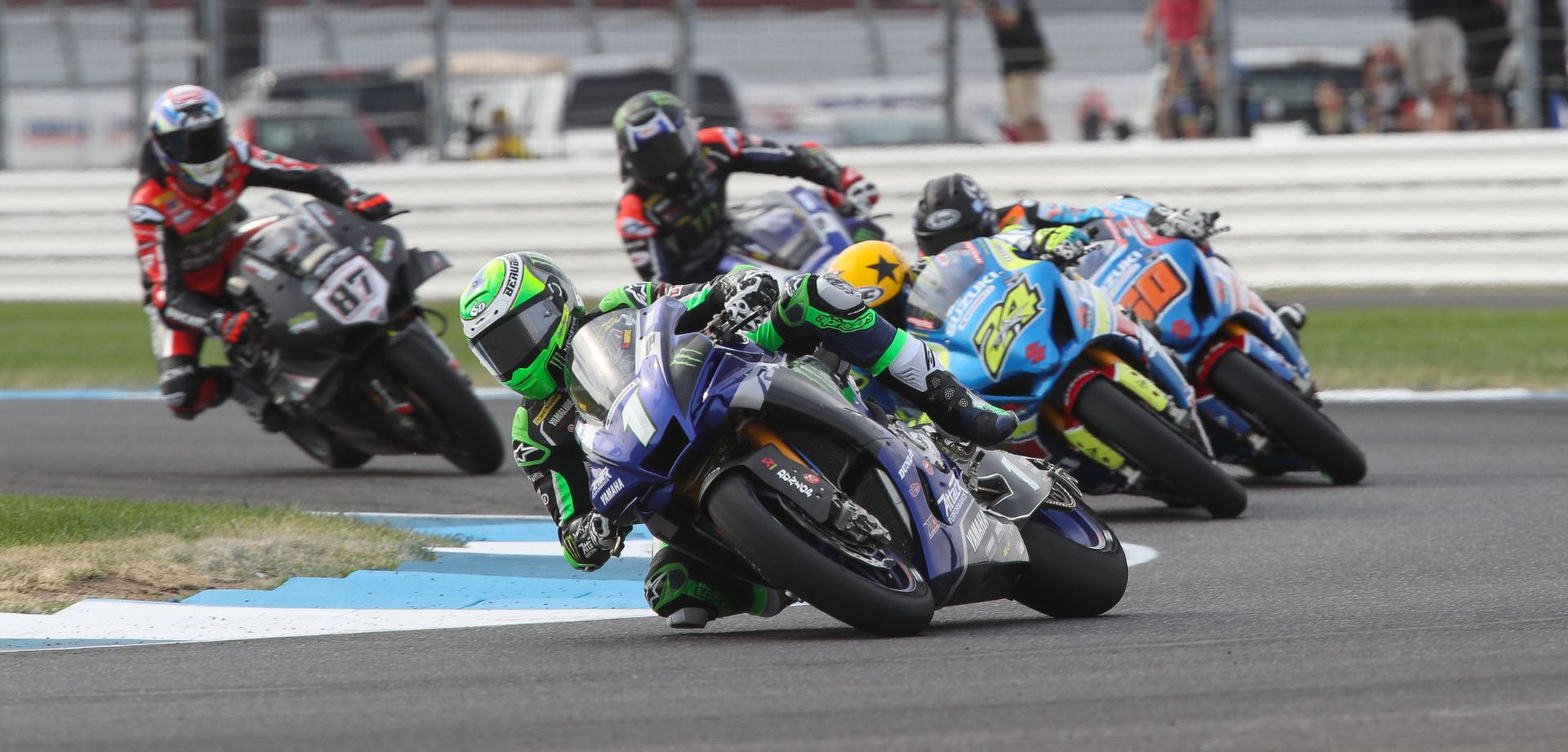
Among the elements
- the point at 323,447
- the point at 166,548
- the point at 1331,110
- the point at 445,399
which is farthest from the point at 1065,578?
the point at 1331,110

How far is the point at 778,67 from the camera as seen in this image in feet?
52.8

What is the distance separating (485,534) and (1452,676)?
4173 millimetres

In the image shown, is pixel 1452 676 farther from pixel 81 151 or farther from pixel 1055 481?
pixel 81 151

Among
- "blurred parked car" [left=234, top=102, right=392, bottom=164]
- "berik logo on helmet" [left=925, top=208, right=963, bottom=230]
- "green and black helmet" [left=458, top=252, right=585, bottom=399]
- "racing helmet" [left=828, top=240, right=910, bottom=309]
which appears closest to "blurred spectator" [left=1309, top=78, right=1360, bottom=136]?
"blurred parked car" [left=234, top=102, right=392, bottom=164]

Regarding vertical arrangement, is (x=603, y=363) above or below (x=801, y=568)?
above

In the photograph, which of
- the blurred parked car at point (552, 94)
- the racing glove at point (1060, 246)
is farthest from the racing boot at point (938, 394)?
the blurred parked car at point (552, 94)

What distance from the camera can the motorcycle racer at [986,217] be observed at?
793 cm

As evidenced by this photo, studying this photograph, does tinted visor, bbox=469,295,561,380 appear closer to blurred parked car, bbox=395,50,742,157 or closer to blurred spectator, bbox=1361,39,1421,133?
blurred parked car, bbox=395,50,742,157

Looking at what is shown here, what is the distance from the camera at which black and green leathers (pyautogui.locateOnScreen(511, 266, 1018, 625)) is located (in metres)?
5.25

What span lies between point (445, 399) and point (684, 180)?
205 centimetres

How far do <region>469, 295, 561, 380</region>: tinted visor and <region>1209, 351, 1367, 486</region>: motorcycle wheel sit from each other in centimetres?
344

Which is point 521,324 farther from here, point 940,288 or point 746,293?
point 940,288

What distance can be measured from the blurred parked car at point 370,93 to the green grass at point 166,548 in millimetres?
9259

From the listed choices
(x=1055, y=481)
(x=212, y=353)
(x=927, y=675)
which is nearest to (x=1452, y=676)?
(x=927, y=675)
